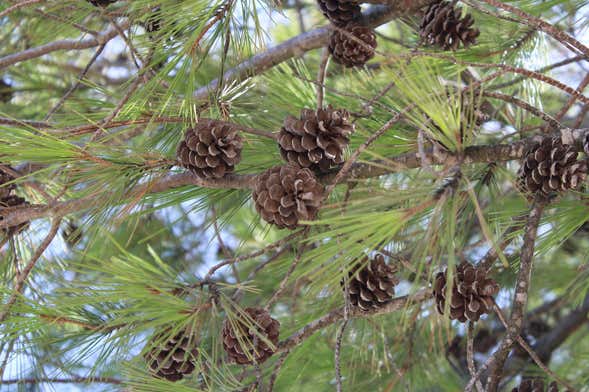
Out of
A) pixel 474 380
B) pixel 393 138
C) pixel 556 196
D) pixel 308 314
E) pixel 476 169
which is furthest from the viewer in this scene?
pixel 308 314

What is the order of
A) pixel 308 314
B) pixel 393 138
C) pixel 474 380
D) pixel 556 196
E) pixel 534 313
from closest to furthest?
pixel 474 380
pixel 556 196
pixel 393 138
pixel 308 314
pixel 534 313

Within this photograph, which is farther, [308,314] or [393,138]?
[308,314]

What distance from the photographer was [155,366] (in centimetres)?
103

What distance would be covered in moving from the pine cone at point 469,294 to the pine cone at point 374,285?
0.07m

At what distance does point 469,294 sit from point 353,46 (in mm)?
513

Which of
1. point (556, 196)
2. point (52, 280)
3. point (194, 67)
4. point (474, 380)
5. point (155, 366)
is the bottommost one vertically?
point (474, 380)

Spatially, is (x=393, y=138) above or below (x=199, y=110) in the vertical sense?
below

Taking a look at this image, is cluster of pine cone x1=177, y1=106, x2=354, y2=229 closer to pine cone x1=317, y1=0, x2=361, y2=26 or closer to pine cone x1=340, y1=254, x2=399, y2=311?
pine cone x1=340, y1=254, x2=399, y2=311

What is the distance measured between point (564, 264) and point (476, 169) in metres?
0.77

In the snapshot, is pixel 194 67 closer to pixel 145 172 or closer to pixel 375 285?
pixel 145 172

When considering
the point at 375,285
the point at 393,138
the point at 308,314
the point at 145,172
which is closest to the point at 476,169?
the point at 393,138

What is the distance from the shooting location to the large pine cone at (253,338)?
92 centimetres

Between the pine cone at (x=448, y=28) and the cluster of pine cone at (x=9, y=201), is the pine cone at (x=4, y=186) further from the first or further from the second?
the pine cone at (x=448, y=28)

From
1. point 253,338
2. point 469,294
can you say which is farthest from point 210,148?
point 469,294
